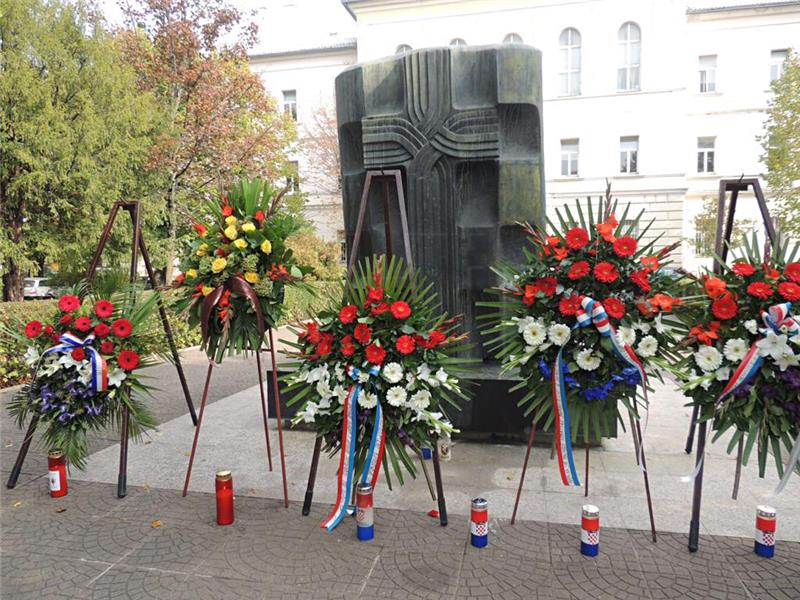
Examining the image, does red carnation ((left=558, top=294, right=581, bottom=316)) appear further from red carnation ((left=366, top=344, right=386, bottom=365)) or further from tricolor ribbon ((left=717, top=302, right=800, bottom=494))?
red carnation ((left=366, top=344, right=386, bottom=365))

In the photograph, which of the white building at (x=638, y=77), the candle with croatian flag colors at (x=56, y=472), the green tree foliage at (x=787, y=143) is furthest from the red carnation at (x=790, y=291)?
the white building at (x=638, y=77)

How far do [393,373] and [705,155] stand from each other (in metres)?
30.7

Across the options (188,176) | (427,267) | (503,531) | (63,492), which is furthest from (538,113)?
(188,176)

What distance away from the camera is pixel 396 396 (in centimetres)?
330

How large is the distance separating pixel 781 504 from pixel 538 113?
12.8ft

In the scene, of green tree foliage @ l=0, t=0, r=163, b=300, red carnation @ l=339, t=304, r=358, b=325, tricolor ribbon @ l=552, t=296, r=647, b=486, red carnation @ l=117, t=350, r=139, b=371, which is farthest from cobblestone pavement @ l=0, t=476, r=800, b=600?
green tree foliage @ l=0, t=0, r=163, b=300

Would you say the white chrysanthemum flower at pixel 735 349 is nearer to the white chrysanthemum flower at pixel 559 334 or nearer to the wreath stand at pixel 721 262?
the wreath stand at pixel 721 262

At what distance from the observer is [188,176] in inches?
712

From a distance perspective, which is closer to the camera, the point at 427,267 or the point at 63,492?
the point at 63,492

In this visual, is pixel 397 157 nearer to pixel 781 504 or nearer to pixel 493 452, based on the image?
pixel 493 452

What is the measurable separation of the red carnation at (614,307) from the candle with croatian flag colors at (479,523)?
1.37m

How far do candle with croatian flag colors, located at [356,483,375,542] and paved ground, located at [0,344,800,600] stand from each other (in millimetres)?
74

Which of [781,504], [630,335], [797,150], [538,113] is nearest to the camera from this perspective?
[630,335]

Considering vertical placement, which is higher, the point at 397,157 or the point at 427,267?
the point at 397,157
